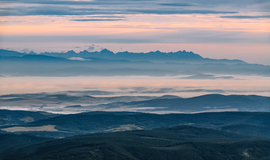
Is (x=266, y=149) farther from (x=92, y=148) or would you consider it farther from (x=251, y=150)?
(x=92, y=148)

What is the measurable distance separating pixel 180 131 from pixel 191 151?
185 ft

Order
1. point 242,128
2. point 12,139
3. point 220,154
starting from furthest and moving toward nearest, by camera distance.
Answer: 1. point 242,128
2. point 12,139
3. point 220,154

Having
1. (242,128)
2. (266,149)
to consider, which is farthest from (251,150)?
(242,128)

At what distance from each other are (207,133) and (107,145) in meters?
63.0

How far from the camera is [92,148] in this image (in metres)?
112

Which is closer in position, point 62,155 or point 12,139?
point 62,155

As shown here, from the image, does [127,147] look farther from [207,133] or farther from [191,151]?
[207,133]

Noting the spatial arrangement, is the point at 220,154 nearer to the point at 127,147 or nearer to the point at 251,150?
the point at 251,150

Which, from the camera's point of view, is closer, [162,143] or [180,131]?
[162,143]

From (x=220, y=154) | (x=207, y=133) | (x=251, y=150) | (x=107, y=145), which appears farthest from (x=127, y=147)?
(x=207, y=133)

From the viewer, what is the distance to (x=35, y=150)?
404 ft

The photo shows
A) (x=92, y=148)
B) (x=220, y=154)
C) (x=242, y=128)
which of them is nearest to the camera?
(x=92, y=148)

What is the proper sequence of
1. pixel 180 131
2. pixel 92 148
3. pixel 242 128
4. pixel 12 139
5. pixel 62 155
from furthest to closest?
1. pixel 242 128
2. pixel 180 131
3. pixel 12 139
4. pixel 92 148
5. pixel 62 155

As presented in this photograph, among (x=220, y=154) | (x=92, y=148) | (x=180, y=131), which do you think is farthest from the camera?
(x=180, y=131)
